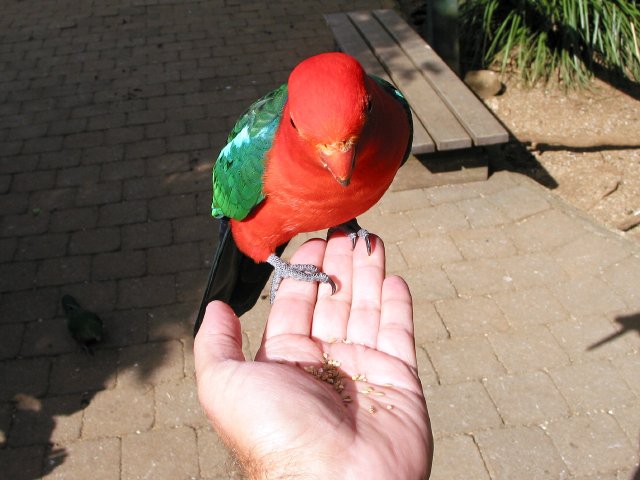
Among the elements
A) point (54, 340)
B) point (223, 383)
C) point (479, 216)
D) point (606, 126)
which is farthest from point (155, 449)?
point (606, 126)

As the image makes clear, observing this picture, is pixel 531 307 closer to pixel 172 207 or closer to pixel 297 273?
pixel 297 273

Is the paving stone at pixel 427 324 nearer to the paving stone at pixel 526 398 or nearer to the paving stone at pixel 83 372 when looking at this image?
the paving stone at pixel 526 398

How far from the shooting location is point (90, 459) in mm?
2818

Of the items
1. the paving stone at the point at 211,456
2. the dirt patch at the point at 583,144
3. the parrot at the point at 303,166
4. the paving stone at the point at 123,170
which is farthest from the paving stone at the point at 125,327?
the dirt patch at the point at 583,144

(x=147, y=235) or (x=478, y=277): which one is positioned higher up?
(x=478, y=277)

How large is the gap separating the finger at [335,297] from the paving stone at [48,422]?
1514 millimetres

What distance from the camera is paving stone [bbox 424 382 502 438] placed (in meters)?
2.88

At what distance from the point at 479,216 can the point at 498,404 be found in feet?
4.78

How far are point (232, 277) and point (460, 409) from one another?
1.27 m

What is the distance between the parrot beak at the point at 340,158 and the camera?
1576mm

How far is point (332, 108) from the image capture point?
1.53m

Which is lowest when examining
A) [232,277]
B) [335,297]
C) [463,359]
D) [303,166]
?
[463,359]

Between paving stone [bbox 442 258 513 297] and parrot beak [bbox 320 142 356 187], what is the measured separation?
212cm

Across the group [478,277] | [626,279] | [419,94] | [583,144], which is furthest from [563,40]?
[478,277]
